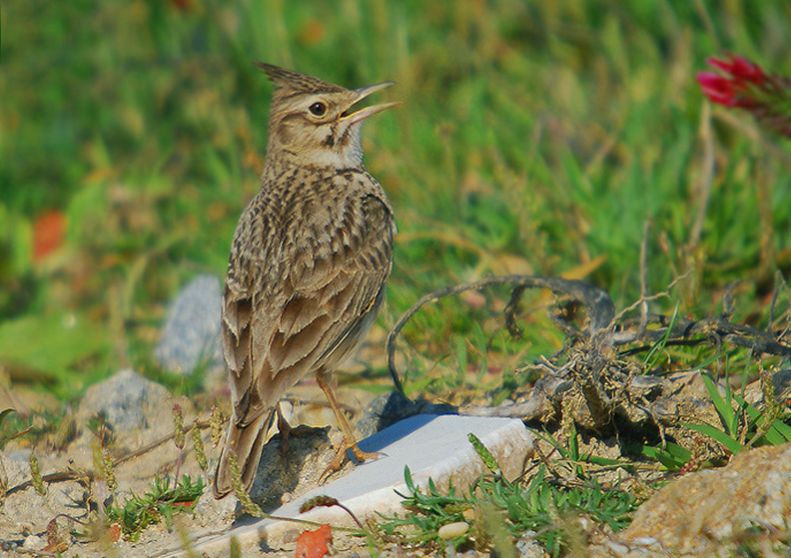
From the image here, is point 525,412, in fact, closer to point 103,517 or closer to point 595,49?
point 103,517

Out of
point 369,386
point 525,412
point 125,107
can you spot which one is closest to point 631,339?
point 525,412

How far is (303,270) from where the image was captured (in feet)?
16.1

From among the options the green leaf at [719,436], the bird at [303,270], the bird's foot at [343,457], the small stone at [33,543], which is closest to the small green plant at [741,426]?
the green leaf at [719,436]

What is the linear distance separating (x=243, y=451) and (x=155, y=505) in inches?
18.3

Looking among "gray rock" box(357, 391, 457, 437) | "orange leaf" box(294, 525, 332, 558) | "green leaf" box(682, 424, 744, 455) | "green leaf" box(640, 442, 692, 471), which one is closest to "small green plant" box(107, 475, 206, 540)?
"orange leaf" box(294, 525, 332, 558)

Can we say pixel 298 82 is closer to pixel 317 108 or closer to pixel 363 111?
pixel 317 108

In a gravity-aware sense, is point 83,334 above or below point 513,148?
below

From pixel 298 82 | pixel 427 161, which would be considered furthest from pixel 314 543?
pixel 427 161

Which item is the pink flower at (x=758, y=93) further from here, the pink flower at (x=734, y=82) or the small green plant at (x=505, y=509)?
the small green plant at (x=505, y=509)

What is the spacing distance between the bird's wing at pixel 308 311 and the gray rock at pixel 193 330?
142cm

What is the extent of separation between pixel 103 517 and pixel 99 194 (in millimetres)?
4319

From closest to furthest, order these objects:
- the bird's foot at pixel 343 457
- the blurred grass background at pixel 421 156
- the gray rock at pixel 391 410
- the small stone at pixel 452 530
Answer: the small stone at pixel 452 530 < the bird's foot at pixel 343 457 < the gray rock at pixel 391 410 < the blurred grass background at pixel 421 156

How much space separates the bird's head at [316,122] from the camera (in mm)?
5840

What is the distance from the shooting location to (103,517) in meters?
4.38
